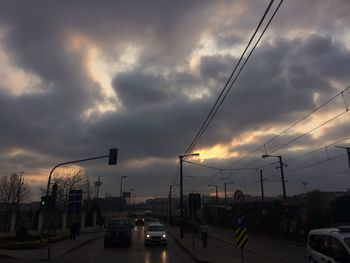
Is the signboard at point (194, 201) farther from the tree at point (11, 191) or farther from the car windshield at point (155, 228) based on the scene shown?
the tree at point (11, 191)

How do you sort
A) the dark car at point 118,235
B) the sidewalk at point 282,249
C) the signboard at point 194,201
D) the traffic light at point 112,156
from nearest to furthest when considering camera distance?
the sidewalk at point 282,249
the traffic light at point 112,156
the dark car at point 118,235
the signboard at point 194,201

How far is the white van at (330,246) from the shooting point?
11305 millimetres

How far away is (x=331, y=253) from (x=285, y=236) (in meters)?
30.9

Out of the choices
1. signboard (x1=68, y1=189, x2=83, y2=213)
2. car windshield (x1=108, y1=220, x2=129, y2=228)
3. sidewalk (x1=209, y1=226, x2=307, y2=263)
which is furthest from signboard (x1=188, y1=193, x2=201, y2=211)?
signboard (x1=68, y1=189, x2=83, y2=213)

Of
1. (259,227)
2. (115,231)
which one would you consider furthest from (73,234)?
(259,227)

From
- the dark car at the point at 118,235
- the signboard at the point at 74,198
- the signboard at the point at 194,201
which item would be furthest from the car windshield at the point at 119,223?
the signboard at the point at 194,201

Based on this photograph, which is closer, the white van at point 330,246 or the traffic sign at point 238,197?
the white van at point 330,246

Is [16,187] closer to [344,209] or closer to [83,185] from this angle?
[83,185]

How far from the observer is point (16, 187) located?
281 ft

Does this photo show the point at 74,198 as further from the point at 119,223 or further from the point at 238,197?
the point at 238,197

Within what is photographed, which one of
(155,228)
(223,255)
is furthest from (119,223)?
(223,255)

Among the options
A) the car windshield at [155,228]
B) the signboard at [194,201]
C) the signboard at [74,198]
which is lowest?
the car windshield at [155,228]

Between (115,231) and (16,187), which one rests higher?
(16,187)

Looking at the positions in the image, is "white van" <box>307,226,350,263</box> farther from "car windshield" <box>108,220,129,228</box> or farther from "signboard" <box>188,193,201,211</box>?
"car windshield" <box>108,220,129,228</box>
